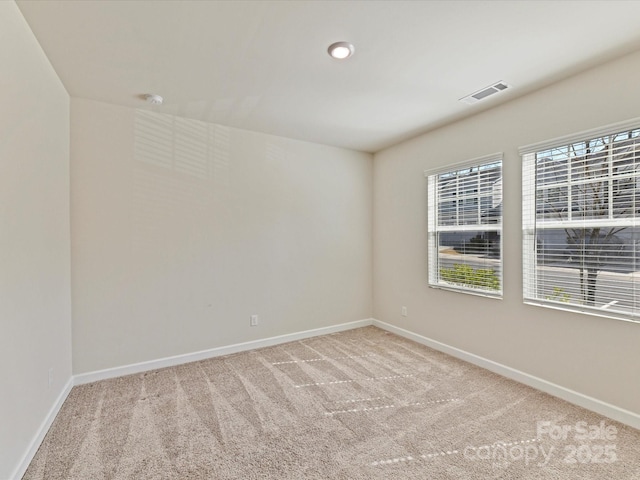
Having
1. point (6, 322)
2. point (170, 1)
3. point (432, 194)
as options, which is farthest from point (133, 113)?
point (432, 194)

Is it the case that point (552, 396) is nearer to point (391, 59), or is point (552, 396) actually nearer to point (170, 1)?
point (391, 59)

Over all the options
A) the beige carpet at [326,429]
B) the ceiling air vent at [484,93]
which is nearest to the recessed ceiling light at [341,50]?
the ceiling air vent at [484,93]

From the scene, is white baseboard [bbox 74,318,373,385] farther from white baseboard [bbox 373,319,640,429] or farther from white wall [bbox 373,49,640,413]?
white baseboard [bbox 373,319,640,429]

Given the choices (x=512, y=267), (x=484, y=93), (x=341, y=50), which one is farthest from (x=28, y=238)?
(x=512, y=267)

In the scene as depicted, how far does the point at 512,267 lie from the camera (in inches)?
116

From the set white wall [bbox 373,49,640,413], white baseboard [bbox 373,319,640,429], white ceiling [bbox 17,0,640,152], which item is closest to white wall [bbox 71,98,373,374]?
white ceiling [bbox 17,0,640,152]

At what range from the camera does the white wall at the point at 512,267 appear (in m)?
2.28

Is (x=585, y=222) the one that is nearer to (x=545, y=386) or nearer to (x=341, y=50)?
(x=545, y=386)

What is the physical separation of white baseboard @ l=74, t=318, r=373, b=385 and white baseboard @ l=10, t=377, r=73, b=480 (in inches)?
9.2

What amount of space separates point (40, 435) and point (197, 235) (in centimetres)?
198

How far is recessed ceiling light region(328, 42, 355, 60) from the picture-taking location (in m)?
2.10

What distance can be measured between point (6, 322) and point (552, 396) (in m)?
3.87

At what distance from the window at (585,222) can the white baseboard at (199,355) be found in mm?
2471

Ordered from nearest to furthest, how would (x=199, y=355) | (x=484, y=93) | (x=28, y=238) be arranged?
1. (x=28, y=238)
2. (x=484, y=93)
3. (x=199, y=355)
